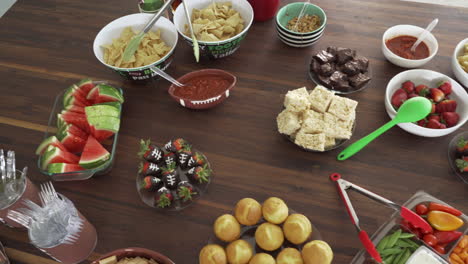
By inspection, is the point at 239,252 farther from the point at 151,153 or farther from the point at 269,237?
the point at 151,153

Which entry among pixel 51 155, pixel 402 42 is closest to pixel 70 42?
pixel 51 155

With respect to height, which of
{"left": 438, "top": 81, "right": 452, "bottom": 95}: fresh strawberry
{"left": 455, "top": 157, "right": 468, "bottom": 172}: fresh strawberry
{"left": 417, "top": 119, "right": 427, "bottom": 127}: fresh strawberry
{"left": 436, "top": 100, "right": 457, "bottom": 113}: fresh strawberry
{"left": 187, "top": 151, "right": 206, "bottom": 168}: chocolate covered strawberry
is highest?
{"left": 438, "top": 81, "right": 452, "bottom": 95}: fresh strawberry

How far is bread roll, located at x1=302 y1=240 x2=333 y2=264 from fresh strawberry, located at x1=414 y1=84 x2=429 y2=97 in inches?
31.0

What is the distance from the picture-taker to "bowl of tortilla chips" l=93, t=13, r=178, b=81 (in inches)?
58.0

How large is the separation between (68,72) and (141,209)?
0.87 m

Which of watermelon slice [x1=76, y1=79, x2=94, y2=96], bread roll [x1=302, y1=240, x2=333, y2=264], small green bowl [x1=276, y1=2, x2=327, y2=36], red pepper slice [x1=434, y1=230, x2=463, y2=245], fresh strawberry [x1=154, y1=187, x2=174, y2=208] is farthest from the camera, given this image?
small green bowl [x1=276, y1=2, x2=327, y2=36]

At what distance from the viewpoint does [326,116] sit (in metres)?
1.29

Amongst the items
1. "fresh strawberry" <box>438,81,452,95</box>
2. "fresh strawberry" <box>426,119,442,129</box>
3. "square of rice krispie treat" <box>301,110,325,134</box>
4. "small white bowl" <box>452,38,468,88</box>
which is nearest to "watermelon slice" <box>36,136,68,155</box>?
"square of rice krispie treat" <box>301,110,325,134</box>

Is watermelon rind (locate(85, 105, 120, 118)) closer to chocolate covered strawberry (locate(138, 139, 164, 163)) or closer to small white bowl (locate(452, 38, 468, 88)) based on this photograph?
chocolate covered strawberry (locate(138, 139, 164, 163))

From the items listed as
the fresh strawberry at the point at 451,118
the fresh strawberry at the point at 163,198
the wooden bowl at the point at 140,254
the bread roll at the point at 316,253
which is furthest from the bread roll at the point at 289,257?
the fresh strawberry at the point at 451,118

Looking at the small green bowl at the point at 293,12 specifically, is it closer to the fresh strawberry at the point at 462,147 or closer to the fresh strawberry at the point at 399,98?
the fresh strawberry at the point at 399,98

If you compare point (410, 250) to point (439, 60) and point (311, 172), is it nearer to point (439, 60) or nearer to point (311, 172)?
point (311, 172)

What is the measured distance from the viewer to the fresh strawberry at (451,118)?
1276 millimetres

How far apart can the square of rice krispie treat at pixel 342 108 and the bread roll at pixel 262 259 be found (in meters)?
0.59
